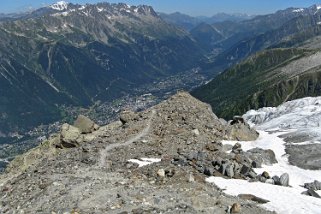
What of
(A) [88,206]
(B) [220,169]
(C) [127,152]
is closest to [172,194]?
(A) [88,206]

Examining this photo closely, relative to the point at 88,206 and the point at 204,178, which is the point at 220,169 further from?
the point at 88,206

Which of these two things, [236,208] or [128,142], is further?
[128,142]

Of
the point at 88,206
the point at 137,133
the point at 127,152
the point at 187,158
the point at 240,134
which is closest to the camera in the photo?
the point at 88,206

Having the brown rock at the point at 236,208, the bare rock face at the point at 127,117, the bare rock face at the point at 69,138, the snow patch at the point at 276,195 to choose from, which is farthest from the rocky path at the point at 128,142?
the brown rock at the point at 236,208

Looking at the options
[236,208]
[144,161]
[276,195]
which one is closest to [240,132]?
[144,161]

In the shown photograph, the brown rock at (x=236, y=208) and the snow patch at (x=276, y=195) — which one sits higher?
the brown rock at (x=236, y=208)

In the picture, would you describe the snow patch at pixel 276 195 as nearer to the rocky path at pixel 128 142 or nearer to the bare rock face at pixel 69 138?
the rocky path at pixel 128 142

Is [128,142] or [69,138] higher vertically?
[128,142]

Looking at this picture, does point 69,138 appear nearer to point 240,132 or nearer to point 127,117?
point 127,117
